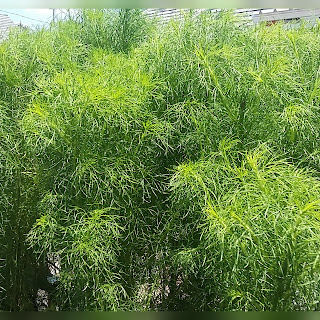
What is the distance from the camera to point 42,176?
2107 mm

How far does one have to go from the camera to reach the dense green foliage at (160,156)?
1781 millimetres

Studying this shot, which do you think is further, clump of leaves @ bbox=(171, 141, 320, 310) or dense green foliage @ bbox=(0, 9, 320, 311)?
dense green foliage @ bbox=(0, 9, 320, 311)

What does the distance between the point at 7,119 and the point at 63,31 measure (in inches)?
31.7

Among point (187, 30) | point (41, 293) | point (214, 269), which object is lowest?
point (41, 293)

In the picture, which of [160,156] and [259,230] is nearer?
[259,230]

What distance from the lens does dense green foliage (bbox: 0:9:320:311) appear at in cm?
178

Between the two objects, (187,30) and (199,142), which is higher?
(187,30)

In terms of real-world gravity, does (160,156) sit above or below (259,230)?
above

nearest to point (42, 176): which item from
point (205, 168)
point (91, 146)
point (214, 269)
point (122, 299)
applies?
point (91, 146)

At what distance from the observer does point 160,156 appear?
6.76 ft

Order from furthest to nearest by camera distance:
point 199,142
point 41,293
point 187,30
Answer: point 41,293, point 187,30, point 199,142

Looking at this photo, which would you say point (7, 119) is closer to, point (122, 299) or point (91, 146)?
point (91, 146)

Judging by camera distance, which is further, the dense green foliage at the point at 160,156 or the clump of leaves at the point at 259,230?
the dense green foliage at the point at 160,156

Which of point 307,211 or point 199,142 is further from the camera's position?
point 199,142
